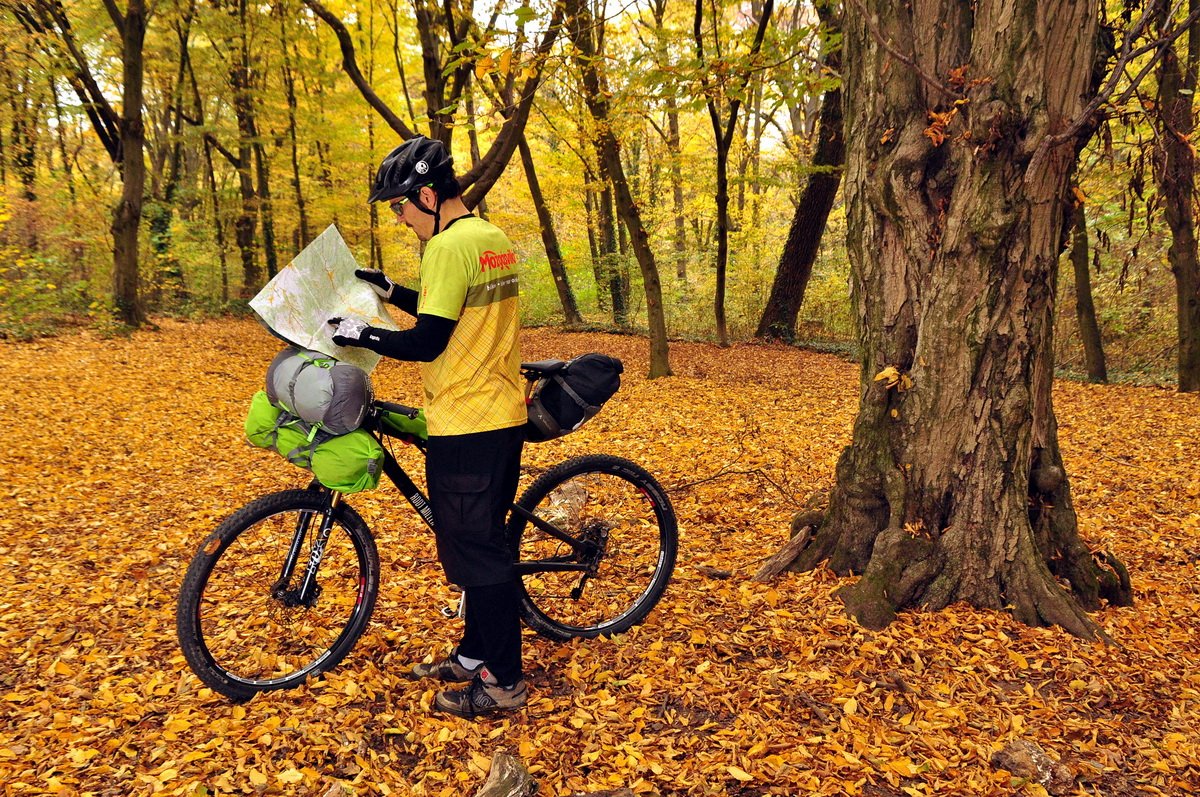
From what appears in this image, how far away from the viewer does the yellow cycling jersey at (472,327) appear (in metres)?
2.47

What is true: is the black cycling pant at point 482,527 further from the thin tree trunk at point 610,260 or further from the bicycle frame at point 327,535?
the thin tree trunk at point 610,260

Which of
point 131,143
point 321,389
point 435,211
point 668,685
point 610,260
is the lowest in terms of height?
point 668,685

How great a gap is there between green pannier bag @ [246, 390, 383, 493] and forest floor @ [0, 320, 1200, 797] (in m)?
0.96

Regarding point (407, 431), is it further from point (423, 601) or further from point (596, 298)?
point (596, 298)

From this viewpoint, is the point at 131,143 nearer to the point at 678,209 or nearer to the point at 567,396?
the point at 567,396

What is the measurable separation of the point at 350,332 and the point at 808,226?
12392mm

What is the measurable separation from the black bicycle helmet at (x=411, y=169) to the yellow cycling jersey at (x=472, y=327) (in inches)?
7.9

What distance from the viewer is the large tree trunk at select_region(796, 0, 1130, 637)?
9.47 ft

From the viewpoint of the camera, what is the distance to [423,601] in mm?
3727

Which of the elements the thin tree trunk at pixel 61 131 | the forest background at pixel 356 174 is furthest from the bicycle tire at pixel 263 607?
the thin tree trunk at pixel 61 131

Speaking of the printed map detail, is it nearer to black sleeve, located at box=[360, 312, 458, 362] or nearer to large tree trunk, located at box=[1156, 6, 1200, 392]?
black sleeve, located at box=[360, 312, 458, 362]

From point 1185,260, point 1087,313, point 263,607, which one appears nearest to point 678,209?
point 1087,313

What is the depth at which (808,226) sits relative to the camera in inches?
522

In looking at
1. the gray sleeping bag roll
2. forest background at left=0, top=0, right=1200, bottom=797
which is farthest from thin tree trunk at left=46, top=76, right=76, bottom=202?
the gray sleeping bag roll
